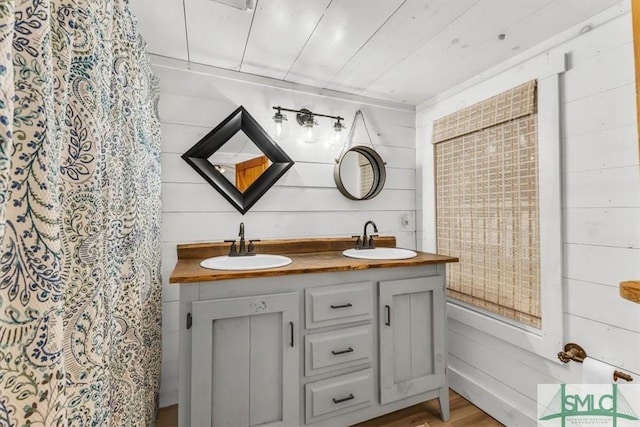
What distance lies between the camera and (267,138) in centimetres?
200

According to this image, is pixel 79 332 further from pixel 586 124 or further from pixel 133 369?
pixel 586 124

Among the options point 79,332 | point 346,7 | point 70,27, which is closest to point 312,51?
point 346,7

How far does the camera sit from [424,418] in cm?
177

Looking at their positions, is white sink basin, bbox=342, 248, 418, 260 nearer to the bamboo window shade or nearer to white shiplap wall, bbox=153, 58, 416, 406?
white shiplap wall, bbox=153, 58, 416, 406

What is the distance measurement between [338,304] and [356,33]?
1402mm

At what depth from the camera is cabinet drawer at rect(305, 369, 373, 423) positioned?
4.78 ft

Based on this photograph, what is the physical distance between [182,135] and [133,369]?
4.35ft

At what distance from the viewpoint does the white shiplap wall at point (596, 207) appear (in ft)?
4.18

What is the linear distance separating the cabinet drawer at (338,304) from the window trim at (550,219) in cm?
90

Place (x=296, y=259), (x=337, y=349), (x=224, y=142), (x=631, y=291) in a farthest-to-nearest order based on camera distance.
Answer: (x=224, y=142) → (x=296, y=259) → (x=337, y=349) → (x=631, y=291)

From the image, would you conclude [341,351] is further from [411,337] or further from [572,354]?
[572,354]

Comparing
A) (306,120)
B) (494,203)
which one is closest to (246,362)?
(306,120)

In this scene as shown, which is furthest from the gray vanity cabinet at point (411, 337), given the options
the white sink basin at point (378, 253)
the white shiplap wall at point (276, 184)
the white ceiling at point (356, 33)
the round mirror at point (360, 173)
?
the white ceiling at point (356, 33)

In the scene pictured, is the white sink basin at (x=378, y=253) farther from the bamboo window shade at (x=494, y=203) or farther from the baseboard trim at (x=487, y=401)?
the baseboard trim at (x=487, y=401)
